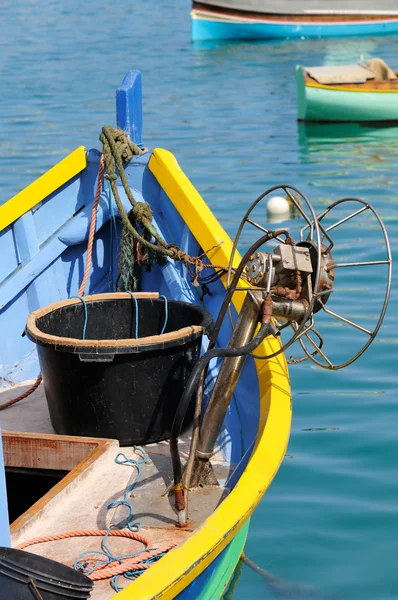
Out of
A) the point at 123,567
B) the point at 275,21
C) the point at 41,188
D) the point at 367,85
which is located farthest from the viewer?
the point at 275,21

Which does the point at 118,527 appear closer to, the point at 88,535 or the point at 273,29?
the point at 88,535

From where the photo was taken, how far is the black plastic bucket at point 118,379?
3.74m

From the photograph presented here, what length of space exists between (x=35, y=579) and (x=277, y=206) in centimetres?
828

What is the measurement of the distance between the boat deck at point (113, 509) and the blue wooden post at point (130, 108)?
1.76m

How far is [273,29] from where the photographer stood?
86.9 feet

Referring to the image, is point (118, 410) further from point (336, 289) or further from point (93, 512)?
point (336, 289)

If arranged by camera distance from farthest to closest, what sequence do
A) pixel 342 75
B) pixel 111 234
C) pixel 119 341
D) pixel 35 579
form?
pixel 342 75 < pixel 111 234 < pixel 119 341 < pixel 35 579

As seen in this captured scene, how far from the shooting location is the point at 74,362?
3797 millimetres

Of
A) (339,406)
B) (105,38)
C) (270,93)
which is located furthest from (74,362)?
(105,38)

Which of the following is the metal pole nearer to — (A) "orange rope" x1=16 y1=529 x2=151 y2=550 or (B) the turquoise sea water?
(A) "orange rope" x1=16 y1=529 x2=151 y2=550

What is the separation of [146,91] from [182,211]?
14.6 meters

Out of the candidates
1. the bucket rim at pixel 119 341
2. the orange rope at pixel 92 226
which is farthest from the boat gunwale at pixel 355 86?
the bucket rim at pixel 119 341

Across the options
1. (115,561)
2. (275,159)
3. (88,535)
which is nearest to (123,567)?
(115,561)

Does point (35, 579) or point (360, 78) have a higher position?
point (35, 579)
